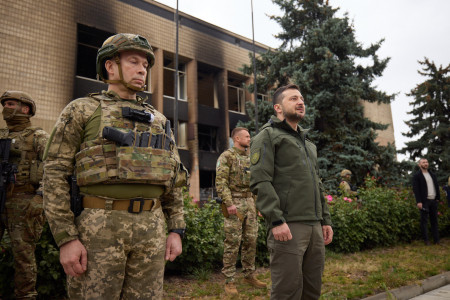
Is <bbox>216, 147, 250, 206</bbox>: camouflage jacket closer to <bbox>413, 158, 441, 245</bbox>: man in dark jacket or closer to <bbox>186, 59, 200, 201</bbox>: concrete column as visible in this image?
<bbox>413, 158, 441, 245</bbox>: man in dark jacket

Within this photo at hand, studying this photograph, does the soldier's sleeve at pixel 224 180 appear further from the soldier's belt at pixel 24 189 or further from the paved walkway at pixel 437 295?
the paved walkway at pixel 437 295

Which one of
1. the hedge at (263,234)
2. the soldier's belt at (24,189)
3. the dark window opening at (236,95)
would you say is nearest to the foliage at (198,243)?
the hedge at (263,234)

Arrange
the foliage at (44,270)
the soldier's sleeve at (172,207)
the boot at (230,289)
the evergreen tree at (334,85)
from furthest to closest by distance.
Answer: the evergreen tree at (334,85) → the boot at (230,289) → the foliage at (44,270) → the soldier's sleeve at (172,207)

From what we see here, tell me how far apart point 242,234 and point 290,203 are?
8.25 feet

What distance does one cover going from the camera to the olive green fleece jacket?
2.79 m

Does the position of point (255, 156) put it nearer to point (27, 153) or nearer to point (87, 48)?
point (27, 153)

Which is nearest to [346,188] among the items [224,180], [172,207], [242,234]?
[242,234]

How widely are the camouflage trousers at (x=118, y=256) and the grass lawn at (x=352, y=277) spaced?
8.90 ft

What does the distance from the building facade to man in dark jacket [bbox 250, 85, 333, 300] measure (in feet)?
44.1

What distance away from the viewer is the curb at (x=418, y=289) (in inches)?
173

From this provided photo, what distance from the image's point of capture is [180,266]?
5.64 m

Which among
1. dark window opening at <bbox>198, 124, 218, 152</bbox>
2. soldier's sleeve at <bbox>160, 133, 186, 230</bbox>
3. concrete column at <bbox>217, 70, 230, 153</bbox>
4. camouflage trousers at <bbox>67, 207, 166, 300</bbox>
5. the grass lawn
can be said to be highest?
concrete column at <bbox>217, 70, 230, 153</bbox>

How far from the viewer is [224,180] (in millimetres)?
5016

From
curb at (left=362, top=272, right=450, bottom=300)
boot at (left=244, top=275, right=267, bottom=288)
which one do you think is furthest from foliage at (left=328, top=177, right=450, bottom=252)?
boot at (left=244, top=275, right=267, bottom=288)
